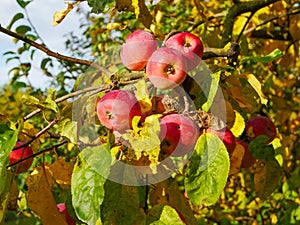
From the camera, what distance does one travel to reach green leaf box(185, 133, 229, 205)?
733 mm

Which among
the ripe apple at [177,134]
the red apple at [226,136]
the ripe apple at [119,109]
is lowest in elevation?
the red apple at [226,136]

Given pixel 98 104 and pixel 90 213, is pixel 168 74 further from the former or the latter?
pixel 90 213

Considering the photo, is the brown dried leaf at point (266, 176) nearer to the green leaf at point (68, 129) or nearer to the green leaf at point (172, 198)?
the green leaf at point (172, 198)

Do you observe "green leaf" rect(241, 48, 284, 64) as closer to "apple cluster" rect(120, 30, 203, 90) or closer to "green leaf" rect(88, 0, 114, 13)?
"apple cluster" rect(120, 30, 203, 90)

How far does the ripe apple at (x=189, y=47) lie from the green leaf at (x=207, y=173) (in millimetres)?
160

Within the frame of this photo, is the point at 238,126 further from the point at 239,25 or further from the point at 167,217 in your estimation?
the point at 239,25

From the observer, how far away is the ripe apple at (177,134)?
767mm

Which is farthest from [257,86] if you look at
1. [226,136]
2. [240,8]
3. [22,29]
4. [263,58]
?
[22,29]

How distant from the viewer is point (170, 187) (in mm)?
947

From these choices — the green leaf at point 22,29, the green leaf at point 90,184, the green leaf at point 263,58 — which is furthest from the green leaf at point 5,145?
the green leaf at point 22,29

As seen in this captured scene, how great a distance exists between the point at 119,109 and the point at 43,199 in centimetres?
27

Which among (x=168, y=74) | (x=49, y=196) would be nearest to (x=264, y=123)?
(x=168, y=74)

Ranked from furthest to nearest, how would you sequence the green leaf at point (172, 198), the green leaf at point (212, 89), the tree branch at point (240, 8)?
the tree branch at point (240, 8), the green leaf at point (172, 198), the green leaf at point (212, 89)

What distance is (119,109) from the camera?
2.48 feet
